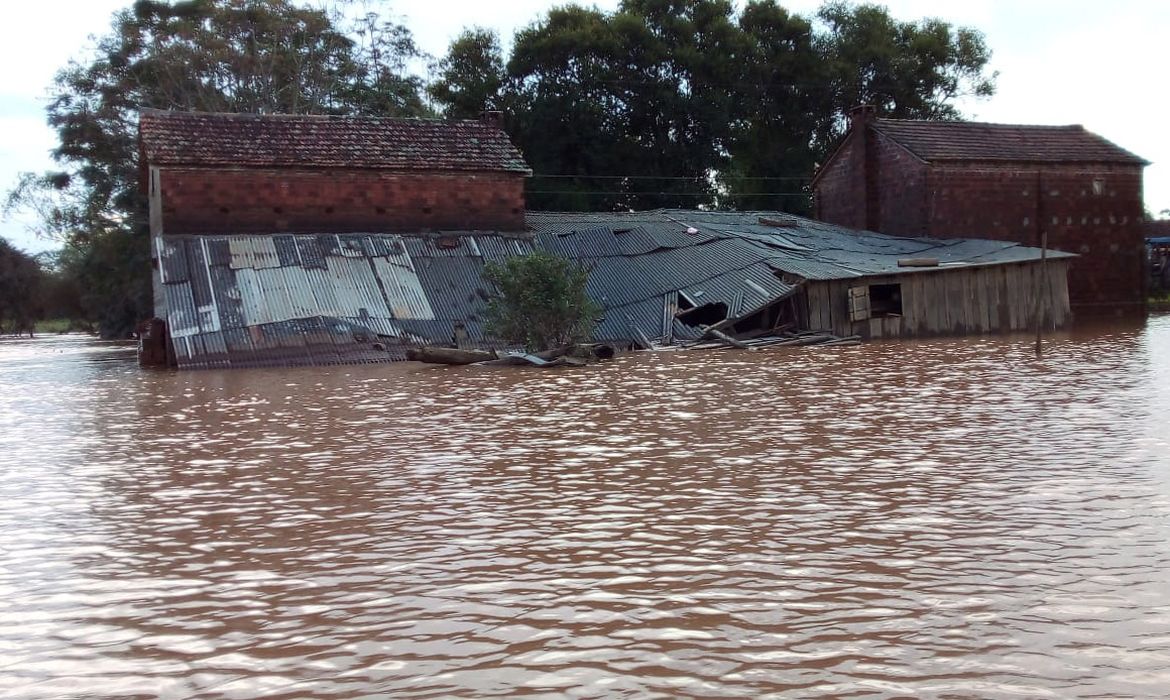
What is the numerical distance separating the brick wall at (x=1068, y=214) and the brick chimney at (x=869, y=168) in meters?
2.74

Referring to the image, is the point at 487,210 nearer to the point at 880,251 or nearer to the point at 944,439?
the point at 880,251

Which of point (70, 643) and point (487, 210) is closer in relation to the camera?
point (70, 643)

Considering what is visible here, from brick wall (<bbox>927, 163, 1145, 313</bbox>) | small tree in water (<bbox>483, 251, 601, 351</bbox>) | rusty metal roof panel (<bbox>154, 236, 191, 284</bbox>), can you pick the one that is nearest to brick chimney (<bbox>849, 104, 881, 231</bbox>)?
brick wall (<bbox>927, 163, 1145, 313</bbox>)

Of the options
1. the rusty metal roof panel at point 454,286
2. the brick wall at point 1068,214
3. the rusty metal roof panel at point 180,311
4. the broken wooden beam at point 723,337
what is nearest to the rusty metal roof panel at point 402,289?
the rusty metal roof panel at point 454,286

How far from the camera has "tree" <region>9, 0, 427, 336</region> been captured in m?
42.0

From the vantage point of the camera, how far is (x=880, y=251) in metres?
31.0

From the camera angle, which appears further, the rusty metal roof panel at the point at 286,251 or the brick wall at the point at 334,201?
the brick wall at the point at 334,201

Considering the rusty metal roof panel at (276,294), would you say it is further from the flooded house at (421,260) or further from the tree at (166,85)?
the tree at (166,85)

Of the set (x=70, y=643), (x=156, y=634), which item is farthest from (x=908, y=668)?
(x=70, y=643)

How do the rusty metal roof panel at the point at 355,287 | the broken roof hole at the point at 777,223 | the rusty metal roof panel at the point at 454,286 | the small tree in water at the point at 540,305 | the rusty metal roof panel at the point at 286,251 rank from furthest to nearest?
1. the broken roof hole at the point at 777,223
2. the rusty metal roof panel at the point at 286,251
3. the rusty metal roof panel at the point at 454,286
4. the rusty metal roof panel at the point at 355,287
5. the small tree in water at the point at 540,305

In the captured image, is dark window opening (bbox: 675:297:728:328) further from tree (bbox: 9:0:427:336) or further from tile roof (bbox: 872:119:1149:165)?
tree (bbox: 9:0:427:336)

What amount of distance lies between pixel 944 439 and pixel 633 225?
2126cm

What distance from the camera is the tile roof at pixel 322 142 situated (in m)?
26.9

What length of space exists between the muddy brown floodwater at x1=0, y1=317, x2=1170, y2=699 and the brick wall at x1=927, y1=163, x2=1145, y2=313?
22808mm
